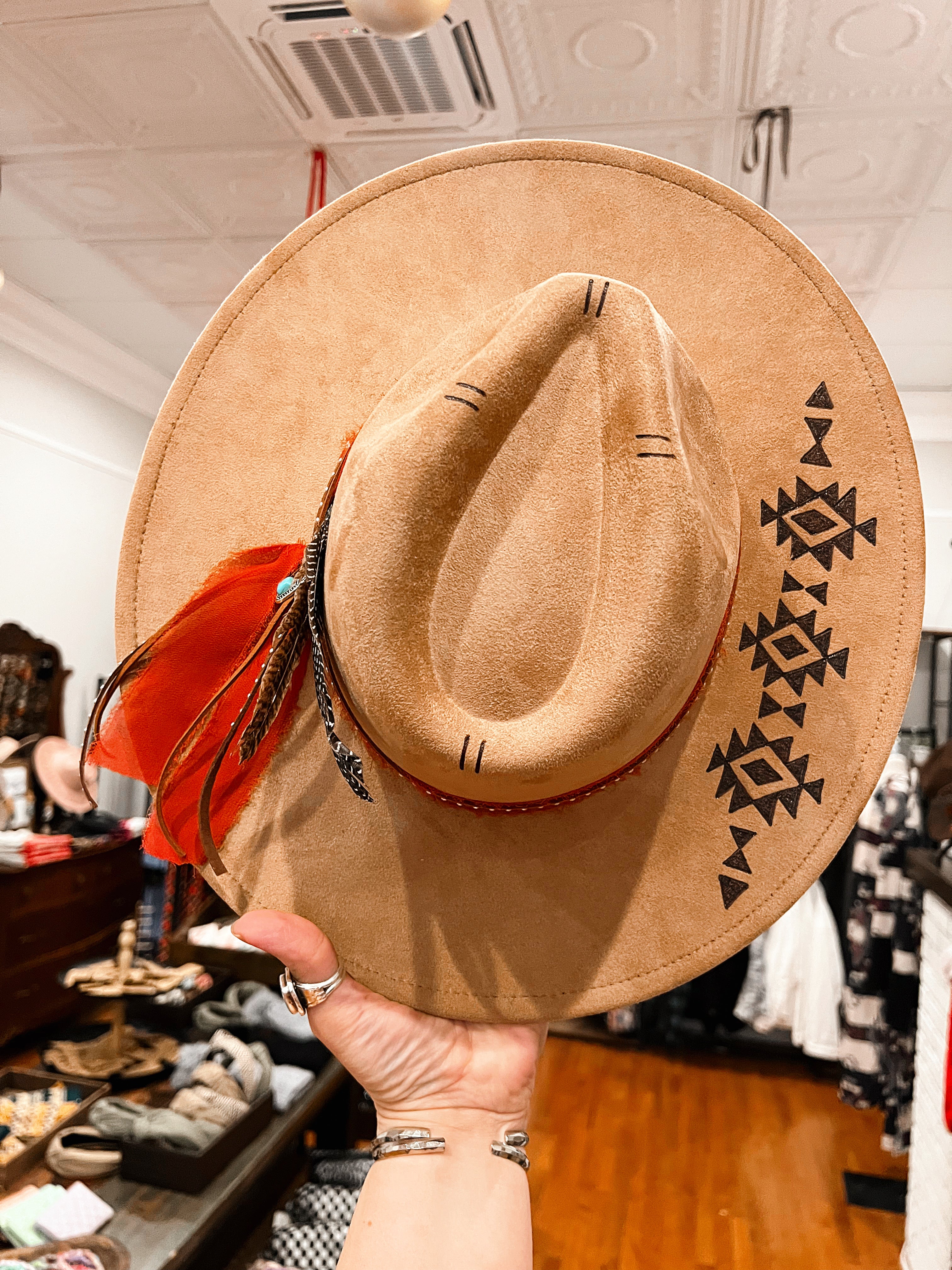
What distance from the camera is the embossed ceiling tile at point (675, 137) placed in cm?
258

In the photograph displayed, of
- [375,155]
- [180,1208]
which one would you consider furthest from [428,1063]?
[375,155]

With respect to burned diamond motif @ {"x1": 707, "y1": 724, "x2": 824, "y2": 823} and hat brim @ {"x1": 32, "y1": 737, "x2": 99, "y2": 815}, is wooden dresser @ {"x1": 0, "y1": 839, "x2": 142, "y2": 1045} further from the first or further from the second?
burned diamond motif @ {"x1": 707, "y1": 724, "x2": 824, "y2": 823}

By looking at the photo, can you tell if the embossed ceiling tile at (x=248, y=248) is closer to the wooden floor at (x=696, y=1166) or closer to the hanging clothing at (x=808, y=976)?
the hanging clothing at (x=808, y=976)

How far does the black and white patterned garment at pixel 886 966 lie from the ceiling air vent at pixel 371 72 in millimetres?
2692

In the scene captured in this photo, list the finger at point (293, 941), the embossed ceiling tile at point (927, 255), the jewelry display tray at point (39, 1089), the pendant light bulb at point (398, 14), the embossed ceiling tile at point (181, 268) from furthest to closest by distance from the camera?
1. the embossed ceiling tile at point (181, 268)
2. the embossed ceiling tile at point (927, 255)
3. the jewelry display tray at point (39, 1089)
4. the pendant light bulb at point (398, 14)
5. the finger at point (293, 941)

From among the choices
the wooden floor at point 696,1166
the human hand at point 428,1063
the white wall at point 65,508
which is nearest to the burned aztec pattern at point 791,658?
the human hand at point 428,1063

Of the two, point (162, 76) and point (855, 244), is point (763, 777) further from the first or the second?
point (855, 244)

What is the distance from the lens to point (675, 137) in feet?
8.68

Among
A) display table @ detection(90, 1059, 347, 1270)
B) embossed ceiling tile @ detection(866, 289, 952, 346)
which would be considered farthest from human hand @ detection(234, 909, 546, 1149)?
embossed ceiling tile @ detection(866, 289, 952, 346)

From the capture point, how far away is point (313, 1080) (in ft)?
8.09

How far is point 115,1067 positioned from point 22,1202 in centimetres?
59

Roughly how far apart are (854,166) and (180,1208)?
3382 mm

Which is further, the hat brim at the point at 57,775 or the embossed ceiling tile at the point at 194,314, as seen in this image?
the embossed ceiling tile at the point at 194,314

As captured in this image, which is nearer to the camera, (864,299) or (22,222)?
(22,222)
